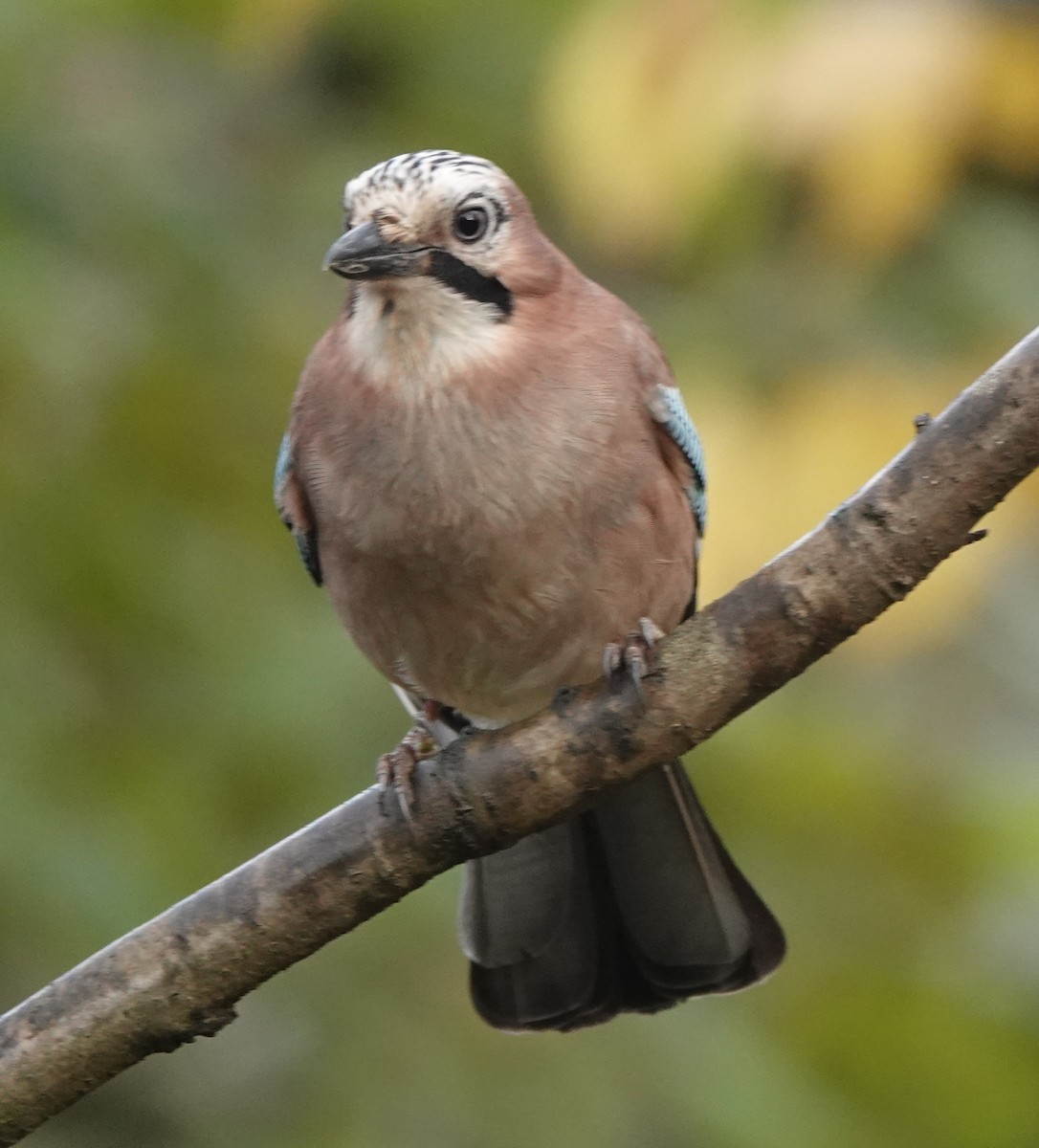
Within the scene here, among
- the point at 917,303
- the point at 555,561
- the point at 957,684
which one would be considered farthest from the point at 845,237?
the point at 957,684

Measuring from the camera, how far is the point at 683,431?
466cm

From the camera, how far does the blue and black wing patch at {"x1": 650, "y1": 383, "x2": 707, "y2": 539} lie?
4586 mm

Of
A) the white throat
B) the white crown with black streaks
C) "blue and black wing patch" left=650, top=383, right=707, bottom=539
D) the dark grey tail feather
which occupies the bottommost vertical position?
the dark grey tail feather

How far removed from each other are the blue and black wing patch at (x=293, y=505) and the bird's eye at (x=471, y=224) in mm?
650

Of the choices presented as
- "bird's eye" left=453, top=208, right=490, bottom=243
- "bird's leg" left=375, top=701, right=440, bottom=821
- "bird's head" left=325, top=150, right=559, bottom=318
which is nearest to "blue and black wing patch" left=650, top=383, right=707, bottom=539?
"bird's head" left=325, top=150, right=559, bottom=318

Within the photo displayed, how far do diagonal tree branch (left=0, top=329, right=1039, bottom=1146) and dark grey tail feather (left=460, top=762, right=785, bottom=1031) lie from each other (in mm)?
995

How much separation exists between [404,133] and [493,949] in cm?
236

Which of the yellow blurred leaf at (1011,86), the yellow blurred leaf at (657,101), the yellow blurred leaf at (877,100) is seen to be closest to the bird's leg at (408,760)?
the yellow blurred leaf at (657,101)

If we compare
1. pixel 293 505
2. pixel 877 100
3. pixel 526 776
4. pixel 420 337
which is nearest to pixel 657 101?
pixel 877 100

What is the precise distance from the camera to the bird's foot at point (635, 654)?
376 centimetres

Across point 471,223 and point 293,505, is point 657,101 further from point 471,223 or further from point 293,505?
point 293,505

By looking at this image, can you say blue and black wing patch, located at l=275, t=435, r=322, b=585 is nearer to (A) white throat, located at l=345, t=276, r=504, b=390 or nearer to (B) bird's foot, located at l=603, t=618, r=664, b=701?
(A) white throat, located at l=345, t=276, r=504, b=390

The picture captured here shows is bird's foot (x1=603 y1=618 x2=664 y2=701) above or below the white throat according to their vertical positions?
below

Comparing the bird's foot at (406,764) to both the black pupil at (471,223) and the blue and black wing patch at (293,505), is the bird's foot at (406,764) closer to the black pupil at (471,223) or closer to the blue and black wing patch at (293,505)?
the blue and black wing patch at (293,505)
